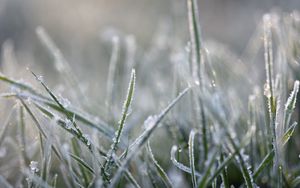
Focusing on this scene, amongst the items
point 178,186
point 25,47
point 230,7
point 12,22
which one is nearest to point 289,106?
point 178,186

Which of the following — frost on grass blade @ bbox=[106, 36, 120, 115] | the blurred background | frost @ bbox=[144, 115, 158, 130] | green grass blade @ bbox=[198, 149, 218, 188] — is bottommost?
green grass blade @ bbox=[198, 149, 218, 188]

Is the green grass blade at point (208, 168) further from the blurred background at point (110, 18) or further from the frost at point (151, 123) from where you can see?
the blurred background at point (110, 18)

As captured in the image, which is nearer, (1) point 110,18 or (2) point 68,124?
(2) point 68,124

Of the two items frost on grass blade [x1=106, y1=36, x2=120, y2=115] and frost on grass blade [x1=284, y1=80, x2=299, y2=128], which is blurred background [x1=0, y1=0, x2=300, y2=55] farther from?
frost on grass blade [x1=284, y1=80, x2=299, y2=128]

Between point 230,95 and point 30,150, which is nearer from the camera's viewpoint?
point 30,150

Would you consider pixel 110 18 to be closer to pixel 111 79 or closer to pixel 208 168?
pixel 111 79

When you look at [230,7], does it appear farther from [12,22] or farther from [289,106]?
[289,106]

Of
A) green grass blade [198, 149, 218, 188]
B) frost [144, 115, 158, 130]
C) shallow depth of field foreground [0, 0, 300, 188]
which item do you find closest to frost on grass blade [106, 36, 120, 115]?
shallow depth of field foreground [0, 0, 300, 188]

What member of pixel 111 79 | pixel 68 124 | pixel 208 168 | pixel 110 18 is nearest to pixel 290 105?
pixel 208 168
